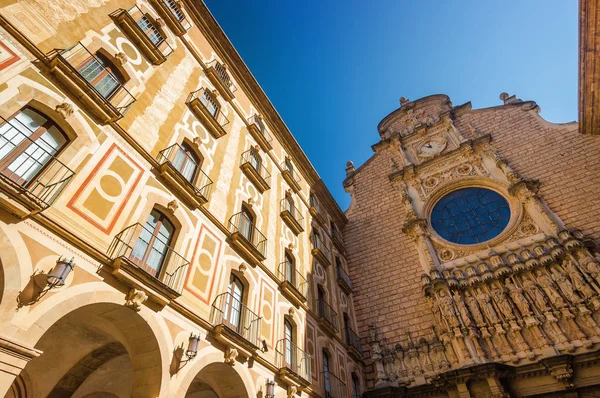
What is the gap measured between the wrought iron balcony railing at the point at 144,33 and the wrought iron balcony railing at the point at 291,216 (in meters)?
6.96

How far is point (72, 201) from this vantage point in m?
5.97

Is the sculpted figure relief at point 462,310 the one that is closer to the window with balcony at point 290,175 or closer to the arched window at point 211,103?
the window with balcony at point 290,175

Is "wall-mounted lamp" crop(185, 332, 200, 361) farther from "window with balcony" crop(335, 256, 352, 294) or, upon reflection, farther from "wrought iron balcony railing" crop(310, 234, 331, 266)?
"window with balcony" crop(335, 256, 352, 294)

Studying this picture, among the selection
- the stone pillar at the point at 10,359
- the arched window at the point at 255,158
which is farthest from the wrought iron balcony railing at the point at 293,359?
the arched window at the point at 255,158

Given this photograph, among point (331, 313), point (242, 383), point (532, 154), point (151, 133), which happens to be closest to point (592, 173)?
point (532, 154)

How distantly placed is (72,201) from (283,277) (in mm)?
7269

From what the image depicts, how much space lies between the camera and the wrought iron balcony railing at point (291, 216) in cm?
1400

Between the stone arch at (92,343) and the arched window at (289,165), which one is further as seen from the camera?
the arched window at (289,165)

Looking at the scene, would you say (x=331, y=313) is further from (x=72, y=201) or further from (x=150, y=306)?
(x=72, y=201)

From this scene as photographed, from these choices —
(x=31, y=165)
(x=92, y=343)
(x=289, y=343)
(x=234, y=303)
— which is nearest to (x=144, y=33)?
(x=31, y=165)

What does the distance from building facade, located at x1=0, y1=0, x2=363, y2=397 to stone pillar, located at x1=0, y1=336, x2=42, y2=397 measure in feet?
0.06

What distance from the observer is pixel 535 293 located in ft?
41.3

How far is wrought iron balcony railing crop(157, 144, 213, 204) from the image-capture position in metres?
8.45

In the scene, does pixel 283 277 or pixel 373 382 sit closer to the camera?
pixel 283 277
